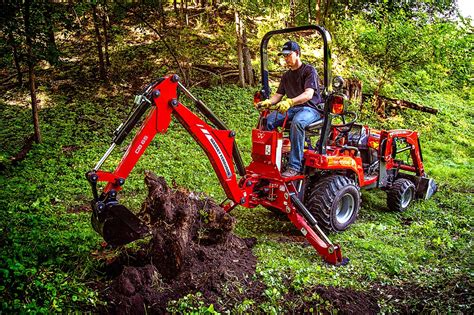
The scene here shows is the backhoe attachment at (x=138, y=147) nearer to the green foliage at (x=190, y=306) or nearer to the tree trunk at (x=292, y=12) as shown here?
the green foliage at (x=190, y=306)

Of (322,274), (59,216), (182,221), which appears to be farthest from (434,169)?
(59,216)

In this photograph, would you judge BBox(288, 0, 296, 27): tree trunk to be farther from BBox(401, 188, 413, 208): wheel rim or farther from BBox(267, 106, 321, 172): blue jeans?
BBox(267, 106, 321, 172): blue jeans

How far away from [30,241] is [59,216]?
146 cm

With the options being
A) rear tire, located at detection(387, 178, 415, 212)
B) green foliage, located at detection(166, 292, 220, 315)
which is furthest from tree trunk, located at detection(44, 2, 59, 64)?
rear tire, located at detection(387, 178, 415, 212)

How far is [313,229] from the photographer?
16.9 feet

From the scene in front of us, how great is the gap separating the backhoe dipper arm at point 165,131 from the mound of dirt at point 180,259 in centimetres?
54

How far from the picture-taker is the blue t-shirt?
5.52 meters

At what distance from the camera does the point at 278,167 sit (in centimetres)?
543

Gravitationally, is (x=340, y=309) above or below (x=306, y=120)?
below

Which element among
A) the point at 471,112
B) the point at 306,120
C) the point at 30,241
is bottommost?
the point at 471,112

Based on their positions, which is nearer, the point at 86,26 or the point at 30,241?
the point at 30,241

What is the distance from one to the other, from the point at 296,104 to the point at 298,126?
29 centimetres

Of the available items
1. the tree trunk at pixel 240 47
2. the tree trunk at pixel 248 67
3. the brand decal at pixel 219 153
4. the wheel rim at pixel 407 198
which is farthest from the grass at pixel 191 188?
the tree trunk at pixel 248 67

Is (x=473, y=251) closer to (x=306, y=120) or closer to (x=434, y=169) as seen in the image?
(x=306, y=120)
